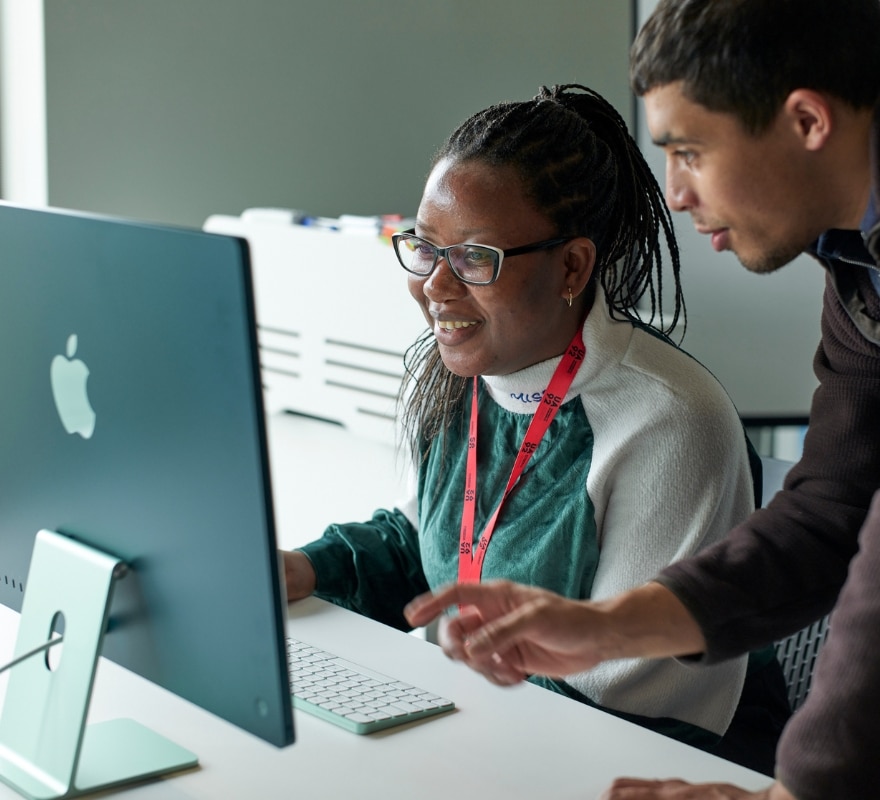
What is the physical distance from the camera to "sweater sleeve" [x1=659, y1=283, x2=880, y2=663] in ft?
3.60

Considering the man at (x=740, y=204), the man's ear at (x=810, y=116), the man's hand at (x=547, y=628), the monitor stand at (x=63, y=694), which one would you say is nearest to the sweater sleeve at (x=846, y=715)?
the man at (x=740, y=204)

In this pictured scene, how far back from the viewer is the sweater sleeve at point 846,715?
846mm

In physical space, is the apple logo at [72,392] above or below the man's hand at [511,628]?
above

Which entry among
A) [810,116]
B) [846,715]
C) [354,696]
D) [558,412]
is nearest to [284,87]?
[558,412]

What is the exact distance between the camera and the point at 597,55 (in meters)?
3.56

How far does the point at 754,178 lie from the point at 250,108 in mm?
2416

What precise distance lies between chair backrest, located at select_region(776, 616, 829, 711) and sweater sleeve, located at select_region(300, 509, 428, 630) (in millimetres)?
485

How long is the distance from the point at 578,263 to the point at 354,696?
623mm

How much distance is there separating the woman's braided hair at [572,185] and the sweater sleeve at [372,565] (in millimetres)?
122

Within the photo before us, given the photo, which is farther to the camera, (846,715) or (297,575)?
(297,575)

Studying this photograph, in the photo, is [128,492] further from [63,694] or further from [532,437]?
[532,437]

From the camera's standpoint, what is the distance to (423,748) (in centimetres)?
115

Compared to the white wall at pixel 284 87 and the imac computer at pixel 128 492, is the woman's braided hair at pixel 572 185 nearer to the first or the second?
the imac computer at pixel 128 492

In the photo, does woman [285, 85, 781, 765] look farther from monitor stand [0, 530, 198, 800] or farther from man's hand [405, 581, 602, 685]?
monitor stand [0, 530, 198, 800]
